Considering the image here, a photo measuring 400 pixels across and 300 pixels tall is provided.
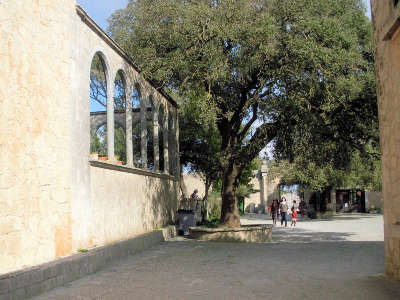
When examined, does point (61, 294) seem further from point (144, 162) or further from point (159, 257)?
point (144, 162)

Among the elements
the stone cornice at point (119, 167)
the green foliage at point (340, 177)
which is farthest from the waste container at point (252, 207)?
the stone cornice at point (119, 167)

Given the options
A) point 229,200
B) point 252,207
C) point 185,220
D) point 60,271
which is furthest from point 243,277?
point 252,207

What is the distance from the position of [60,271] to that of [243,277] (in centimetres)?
309

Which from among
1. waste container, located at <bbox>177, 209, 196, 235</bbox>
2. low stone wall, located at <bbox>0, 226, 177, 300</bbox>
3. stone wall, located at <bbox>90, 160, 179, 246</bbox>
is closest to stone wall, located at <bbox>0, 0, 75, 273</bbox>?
low stone wall, located at <bbox>0, 226, 177, 300</bbox>

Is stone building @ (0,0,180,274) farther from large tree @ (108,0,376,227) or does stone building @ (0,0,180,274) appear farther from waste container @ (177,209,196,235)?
waste container @ (177,209,196,235)

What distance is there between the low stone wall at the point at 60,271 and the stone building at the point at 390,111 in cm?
527

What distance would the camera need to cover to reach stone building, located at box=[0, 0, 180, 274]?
633cm

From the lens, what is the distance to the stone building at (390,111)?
6.45 meters

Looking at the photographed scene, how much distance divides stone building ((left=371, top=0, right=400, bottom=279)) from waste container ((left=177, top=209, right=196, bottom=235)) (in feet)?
34.3

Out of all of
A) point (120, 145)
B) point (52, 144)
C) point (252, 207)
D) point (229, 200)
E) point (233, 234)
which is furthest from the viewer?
point (252, 207)

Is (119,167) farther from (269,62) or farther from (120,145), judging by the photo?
(120,145)

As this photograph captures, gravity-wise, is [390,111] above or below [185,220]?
above

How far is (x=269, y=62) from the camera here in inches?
502

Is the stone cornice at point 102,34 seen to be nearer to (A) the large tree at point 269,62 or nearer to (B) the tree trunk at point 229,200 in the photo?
(A) the large tree at point 269,62
